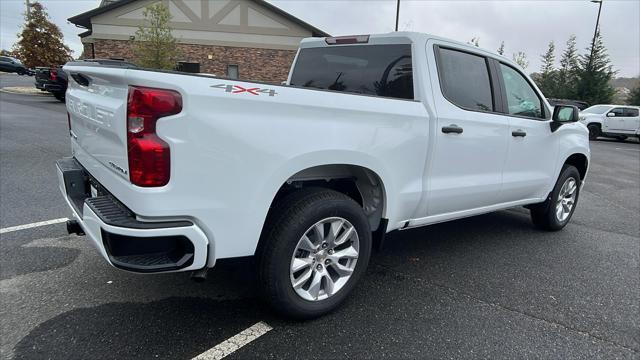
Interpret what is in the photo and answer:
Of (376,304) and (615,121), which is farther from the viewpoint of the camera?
(615,121)

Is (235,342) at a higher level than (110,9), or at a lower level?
lower

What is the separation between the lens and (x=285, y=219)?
2.63 m

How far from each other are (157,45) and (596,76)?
90.3 feet

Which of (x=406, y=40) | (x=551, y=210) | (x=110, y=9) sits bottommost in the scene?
(x=551, y=210)

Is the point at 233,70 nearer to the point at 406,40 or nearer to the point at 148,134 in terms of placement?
the point at 406,40

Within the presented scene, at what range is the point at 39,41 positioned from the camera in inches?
1182

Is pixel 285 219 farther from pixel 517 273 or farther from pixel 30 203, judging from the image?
pixel 30 203

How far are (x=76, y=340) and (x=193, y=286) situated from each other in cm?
88

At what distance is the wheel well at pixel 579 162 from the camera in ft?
17.6

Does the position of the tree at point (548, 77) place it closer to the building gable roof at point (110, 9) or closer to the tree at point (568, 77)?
the tree at point (568, 77)

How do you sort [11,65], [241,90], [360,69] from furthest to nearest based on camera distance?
[11,65], [360,69], [241,90]

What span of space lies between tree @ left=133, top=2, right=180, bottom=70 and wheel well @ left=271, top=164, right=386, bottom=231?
60.4ft

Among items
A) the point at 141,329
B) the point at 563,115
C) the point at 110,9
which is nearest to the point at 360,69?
the point at 563,115

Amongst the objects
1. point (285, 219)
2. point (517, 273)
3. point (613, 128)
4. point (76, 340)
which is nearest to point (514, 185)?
point (517, 273)
